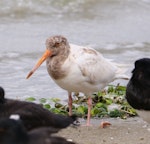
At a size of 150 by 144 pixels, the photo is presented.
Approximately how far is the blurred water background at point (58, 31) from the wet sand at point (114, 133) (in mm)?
1698

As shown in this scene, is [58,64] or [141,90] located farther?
[58,64]

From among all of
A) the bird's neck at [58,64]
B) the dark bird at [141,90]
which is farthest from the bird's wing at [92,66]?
the dark bird at [141,90]

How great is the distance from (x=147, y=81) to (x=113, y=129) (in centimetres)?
98

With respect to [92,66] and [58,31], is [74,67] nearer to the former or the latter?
[92,66]

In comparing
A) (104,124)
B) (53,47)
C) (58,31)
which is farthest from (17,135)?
(58,31)

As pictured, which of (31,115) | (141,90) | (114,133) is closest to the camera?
(31,115)

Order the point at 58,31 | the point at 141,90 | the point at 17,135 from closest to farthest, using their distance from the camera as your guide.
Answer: the point at 17,135 → the point at 141,90 → the point at 58,31

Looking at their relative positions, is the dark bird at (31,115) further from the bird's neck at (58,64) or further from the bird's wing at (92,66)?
the bird's wing at (92,66)

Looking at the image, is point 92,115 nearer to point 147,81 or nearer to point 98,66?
point 98,66

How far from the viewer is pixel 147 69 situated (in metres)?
7.93

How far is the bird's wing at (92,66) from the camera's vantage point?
898 cm

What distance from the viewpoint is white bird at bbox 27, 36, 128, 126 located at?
882 cm

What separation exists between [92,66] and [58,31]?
5.65m

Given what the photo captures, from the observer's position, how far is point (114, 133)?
330 inches
